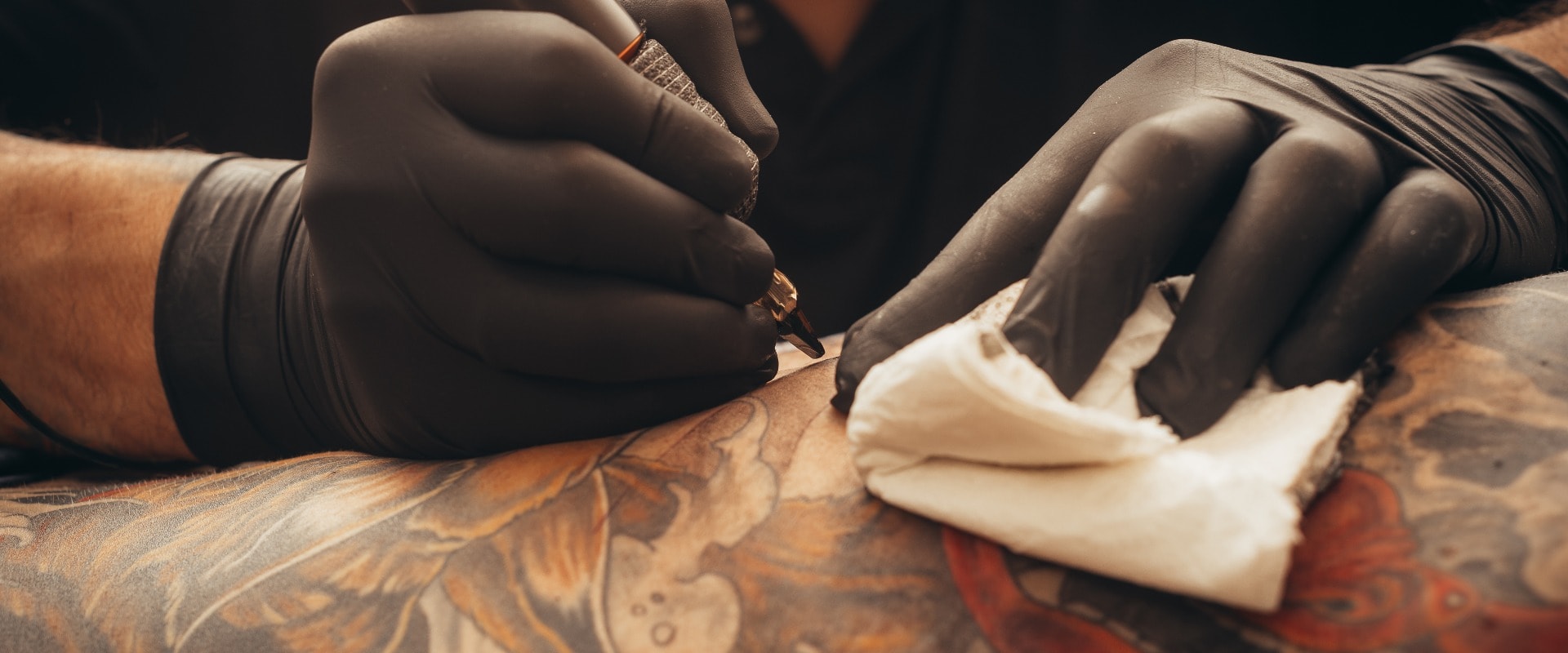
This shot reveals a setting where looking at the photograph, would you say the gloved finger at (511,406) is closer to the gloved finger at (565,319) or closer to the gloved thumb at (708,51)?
the gloved finger at (565,319)

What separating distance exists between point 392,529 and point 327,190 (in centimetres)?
39

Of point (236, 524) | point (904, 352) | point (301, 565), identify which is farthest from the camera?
point (236, 524)

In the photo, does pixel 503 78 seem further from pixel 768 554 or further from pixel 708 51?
pixel 768 554

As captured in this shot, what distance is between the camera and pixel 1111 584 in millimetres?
732

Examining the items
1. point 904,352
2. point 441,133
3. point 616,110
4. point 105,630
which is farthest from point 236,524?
point 904,352

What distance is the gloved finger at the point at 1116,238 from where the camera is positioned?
85cm

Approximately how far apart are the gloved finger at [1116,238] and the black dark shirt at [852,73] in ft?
3.32

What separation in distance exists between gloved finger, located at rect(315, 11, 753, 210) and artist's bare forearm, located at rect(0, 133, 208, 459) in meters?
0.68

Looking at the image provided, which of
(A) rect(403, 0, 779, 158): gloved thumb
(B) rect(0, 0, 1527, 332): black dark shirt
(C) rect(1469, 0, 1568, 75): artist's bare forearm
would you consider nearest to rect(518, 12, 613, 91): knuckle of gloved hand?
(A) rect(403, 0, 779, 158): gloved thumb

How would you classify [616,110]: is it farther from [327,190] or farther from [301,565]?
[301,565]

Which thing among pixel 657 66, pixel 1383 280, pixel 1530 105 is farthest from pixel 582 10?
pixel 1530 105

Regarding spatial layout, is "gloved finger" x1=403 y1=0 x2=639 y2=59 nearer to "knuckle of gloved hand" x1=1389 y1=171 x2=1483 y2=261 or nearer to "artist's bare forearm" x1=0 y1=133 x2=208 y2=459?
"artist's bare forearm" x1=0 y1=133 x2=208 y2=459

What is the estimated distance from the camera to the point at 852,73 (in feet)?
6.13

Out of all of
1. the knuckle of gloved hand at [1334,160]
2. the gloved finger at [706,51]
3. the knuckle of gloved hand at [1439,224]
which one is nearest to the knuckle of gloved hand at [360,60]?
the gloved finger at [706,51]
